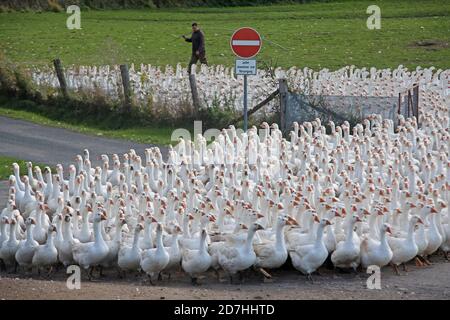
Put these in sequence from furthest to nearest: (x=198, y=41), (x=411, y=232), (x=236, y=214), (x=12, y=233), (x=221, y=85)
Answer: (x=198, y=41)
(x=221, y=85)
(x=236, y=214)
(x=12, y=233)
(x=411, y=232)

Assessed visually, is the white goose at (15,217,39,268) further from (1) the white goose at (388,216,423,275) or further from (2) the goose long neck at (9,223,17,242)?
(1) the white goose at (388,216,423,275)

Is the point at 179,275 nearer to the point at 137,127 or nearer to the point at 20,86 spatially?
the point at 137,127

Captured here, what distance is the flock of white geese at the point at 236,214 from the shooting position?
1386 cm

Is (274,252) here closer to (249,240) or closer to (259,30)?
(249,240)

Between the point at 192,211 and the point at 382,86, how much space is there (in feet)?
42.7

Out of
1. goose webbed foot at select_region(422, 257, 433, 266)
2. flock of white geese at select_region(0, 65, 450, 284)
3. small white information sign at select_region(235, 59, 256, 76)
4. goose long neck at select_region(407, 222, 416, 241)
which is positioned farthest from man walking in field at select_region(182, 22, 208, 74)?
goose long neck at select_region(407, 222, 416, 241)

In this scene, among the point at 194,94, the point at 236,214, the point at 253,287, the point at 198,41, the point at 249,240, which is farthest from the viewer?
the point at 198,41

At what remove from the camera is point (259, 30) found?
46469 mm

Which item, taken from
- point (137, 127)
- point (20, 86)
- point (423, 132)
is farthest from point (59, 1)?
point (423, 132)

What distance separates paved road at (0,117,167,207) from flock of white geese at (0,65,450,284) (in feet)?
13.2

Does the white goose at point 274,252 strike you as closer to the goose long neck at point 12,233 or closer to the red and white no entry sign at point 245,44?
the goose long neck at point 12,233

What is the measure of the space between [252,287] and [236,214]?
2.07m

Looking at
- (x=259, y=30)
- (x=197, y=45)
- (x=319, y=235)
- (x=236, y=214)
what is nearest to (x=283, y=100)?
(x=197, y=45)
